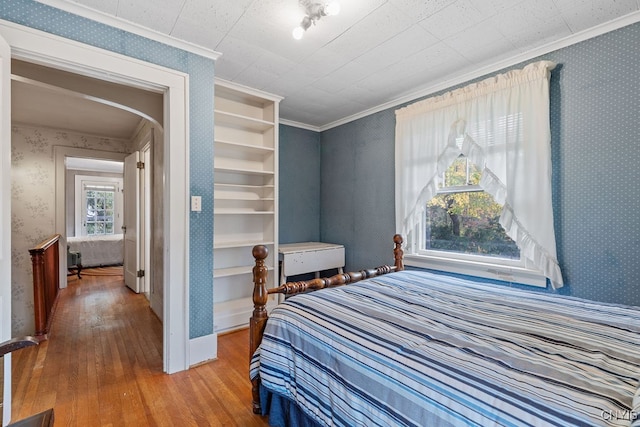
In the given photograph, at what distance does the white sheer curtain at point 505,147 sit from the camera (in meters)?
2.25

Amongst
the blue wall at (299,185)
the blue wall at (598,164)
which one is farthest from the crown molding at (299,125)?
the blue wall at (598,164)

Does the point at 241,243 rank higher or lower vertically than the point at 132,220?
lower

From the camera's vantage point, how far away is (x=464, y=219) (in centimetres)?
292

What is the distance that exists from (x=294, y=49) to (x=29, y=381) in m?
3.07

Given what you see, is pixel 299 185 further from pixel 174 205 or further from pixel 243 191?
pixel 174 205

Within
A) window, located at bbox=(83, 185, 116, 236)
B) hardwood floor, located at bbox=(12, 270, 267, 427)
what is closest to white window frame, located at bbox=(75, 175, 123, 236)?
window, located at bbox=(83, 185, 116, 236)

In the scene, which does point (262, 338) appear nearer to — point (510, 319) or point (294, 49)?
point (510, 319)

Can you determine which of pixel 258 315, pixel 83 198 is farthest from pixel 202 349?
pixel 83 198

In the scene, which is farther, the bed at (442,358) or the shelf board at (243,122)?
the shelf board at (243,122)

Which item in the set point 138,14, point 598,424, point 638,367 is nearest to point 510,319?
point 638,367

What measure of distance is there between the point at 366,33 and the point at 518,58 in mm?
1307

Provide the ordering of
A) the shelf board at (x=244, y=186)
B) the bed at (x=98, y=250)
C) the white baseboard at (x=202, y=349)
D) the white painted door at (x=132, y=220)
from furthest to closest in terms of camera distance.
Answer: the bed at (x=98, y=250)
the white painted door at (x=132, y=220)
the shelf board at (x=244, y=186)
the white baseboard at (x=202, y=349)

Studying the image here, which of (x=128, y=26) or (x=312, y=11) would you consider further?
(x=128, y=26)

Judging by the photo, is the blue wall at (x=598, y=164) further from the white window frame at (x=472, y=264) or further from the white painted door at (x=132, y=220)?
the white painted door at (x=132, y=220)
